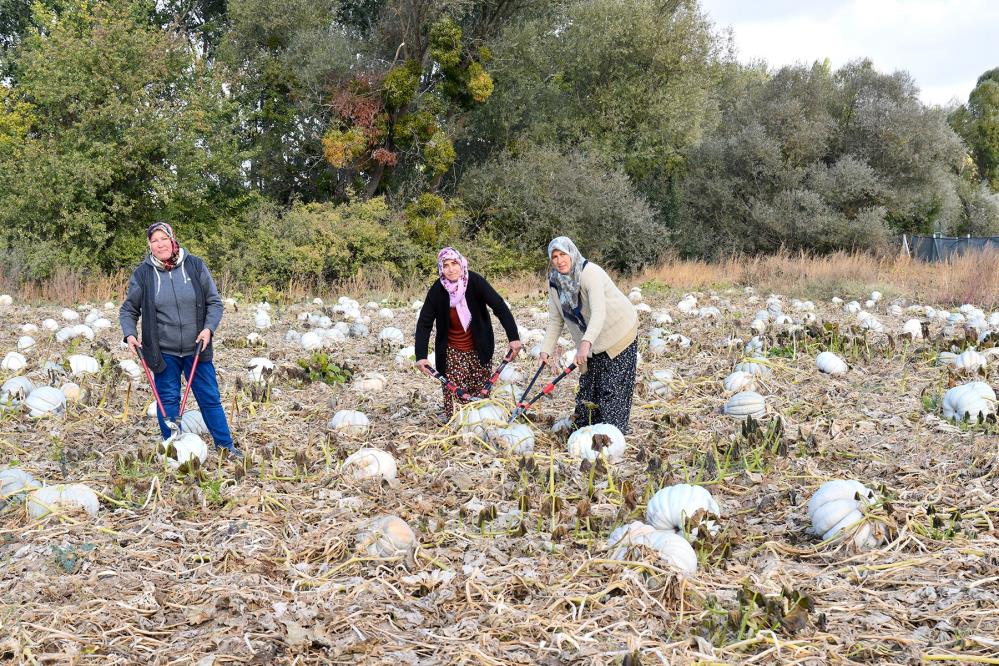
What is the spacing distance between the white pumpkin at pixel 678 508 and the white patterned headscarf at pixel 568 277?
1.51m

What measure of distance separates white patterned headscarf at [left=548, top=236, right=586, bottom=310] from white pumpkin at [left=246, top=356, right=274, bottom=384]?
230cm

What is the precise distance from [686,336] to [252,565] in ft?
18.8

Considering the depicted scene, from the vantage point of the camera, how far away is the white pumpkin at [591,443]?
430 cm

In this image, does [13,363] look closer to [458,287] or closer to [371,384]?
[371,384]

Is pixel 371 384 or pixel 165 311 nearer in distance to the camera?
pixel 165 311

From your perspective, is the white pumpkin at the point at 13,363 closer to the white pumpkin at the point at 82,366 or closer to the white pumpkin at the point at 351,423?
the white pumpkin at the point at 82,366

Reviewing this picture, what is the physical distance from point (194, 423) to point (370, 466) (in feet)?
4.37

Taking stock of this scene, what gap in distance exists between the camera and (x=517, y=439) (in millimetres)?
4438

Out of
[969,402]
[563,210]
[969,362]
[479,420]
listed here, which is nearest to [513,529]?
[479,420]

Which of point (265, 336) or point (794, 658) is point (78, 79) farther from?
point (794, 658)

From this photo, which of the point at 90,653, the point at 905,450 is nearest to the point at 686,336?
the point at 905,450

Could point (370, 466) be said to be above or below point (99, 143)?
below

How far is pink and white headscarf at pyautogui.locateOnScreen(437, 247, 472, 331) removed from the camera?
498 cm

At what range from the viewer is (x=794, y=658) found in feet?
8.23
